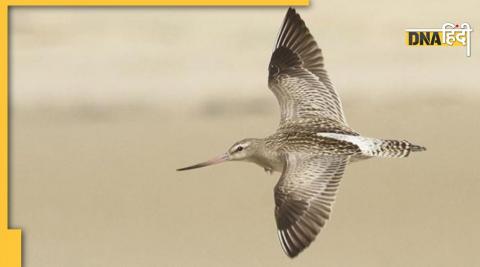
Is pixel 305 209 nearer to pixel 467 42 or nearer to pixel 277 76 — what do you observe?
pixel 277 76

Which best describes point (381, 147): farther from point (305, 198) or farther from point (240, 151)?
point (240, 151)

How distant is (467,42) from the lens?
351 inches

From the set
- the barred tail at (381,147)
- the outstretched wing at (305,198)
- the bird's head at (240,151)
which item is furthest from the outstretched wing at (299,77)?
the outstretched wing at (305,198)

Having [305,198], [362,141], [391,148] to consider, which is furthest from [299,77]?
[305,198]

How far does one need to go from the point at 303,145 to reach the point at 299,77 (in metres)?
0.89

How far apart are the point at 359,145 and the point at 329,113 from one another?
664 mm

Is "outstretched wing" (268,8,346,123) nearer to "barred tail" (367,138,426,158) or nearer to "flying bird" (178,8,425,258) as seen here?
"flying bird" (178,8,425,258)

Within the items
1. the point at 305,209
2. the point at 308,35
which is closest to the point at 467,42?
the point at 308,35

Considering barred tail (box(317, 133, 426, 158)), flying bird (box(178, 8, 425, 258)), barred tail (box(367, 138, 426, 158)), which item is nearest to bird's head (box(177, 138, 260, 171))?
flying bird (box(178, 8, 425, 258))

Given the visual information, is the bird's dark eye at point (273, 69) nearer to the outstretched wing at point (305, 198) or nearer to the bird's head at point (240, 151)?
the bird's head at point (240, 151)

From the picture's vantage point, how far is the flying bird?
253 inches

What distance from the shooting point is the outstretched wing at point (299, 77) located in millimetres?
7438

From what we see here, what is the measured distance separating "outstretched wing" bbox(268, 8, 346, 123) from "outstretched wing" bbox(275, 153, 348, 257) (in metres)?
0.80

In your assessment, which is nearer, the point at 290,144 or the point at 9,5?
the point at 290,144
